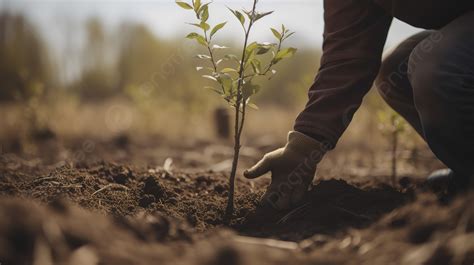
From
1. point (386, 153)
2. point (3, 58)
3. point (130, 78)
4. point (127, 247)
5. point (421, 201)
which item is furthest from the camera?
point (130, 78)

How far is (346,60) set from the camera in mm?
2094

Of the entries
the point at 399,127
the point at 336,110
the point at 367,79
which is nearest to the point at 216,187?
the point at 336,110

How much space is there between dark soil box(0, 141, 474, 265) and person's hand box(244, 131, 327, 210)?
0.07 meters

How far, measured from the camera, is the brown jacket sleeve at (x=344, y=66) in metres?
2.04

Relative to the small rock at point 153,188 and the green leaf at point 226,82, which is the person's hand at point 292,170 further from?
the small rock at point 153,188

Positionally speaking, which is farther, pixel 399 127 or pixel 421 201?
pixel 399 127

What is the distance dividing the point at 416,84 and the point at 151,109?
7.12 m

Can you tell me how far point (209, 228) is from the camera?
73.1 inches

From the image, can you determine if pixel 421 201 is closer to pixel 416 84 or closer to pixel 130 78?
pixel 416 84

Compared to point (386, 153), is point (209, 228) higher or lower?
higher

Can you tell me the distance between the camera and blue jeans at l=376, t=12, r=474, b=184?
→ 186cm

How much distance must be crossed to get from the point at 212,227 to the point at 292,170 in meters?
0.47

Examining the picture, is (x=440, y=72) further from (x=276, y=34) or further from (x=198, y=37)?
(x=198, y=37)

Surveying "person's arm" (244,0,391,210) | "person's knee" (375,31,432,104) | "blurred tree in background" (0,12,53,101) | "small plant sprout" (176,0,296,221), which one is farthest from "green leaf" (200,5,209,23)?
"blurred tree in background" (0,12,53,101)
